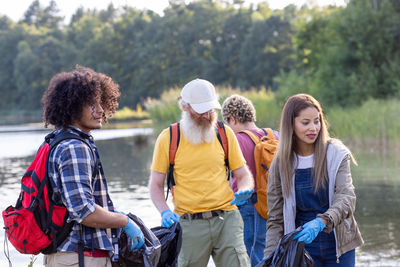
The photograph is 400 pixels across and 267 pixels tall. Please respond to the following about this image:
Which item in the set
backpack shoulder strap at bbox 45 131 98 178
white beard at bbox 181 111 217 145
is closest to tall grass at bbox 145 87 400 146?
white beard at bbox 181 111 217 145

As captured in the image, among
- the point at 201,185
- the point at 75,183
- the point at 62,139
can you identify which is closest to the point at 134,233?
the point at 75,183

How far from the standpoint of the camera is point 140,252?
325cm

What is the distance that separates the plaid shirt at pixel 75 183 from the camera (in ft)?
9.39

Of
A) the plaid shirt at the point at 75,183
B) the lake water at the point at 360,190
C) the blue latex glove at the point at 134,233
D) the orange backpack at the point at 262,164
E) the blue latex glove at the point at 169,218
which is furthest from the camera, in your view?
the lake water at the point at 360,190

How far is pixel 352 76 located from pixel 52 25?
11514cm

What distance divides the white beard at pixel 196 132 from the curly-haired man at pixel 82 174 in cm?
118

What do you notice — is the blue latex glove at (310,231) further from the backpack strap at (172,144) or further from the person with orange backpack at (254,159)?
the person with orange backpack at (254,159)

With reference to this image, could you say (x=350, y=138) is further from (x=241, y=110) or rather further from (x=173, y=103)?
(x=241, y=110)

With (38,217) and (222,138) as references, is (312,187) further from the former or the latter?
(38,217)

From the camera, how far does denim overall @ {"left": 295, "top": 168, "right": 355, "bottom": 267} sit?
3.64m

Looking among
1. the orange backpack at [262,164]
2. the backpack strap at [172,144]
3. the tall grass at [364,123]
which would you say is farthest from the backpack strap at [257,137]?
the tall grass at [364,123]

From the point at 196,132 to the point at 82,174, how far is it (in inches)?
59.9

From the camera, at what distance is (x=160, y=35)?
264 ft

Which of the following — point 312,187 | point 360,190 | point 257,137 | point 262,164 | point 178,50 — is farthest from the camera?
point 178,50
